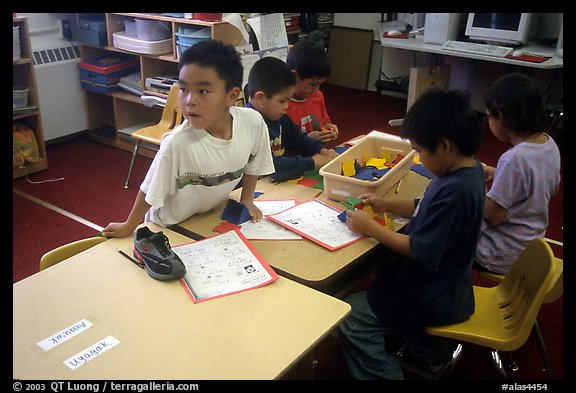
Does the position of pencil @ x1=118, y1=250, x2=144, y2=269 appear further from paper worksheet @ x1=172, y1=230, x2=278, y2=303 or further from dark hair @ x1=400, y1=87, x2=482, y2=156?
dark hair @ x1=400, y1=87, x2=482, y2=156

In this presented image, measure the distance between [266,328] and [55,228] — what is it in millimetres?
2186

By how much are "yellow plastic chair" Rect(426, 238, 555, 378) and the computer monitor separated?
3.08 meters

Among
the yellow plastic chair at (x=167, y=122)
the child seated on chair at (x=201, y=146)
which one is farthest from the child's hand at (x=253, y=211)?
the yellow plastic chair at (x=167, y=122)

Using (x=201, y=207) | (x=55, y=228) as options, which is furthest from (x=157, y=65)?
(x=201, y=207)

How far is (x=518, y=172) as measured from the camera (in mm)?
1728

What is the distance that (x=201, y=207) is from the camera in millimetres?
1730

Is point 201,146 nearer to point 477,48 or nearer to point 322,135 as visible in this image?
point 322,135

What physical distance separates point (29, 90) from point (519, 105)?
3134 mm

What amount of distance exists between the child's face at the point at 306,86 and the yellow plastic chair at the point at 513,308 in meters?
1.11

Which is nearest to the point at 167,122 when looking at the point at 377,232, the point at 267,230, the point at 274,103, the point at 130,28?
the point at 130,28

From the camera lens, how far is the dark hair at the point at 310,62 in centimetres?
219

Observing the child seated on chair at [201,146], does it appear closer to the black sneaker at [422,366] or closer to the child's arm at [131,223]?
the child's arm at [131,223]

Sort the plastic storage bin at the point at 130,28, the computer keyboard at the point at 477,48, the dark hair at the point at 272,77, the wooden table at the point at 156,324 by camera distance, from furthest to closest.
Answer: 1. the computer keyboard at the point at 477,48
2. the plastic storage bin at the point at 130,28
3. the dark hair at the point at 272,77
4. the wooden table at the point at 156,324

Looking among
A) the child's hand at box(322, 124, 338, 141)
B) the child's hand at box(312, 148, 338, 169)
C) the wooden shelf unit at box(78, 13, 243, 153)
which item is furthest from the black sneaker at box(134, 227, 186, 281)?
the wooden shelf unit at box(78, 13, 243, 153)
